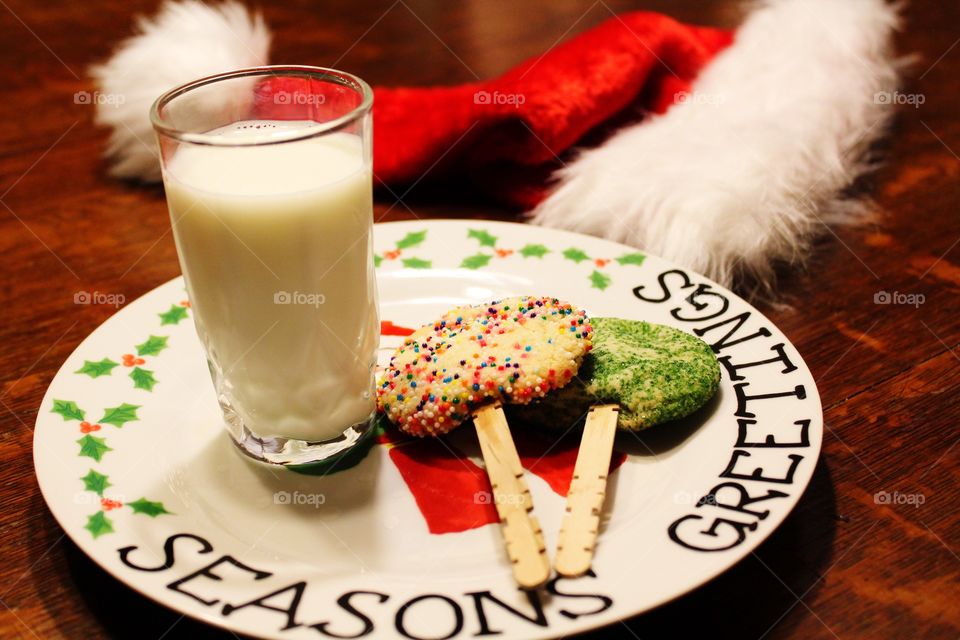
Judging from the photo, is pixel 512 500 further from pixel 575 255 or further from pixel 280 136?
pixel 575 255

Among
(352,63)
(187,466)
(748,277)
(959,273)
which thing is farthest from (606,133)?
(187,466)

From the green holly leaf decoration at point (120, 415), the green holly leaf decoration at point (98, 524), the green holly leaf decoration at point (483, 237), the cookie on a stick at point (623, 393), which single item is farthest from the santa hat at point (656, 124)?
the green holly leaf decoration at point (98, 524)

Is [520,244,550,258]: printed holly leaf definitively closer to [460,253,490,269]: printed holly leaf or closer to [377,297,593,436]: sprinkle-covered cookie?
[460,253,490,269]: printed holly leaf

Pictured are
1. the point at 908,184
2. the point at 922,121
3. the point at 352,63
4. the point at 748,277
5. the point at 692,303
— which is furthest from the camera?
the point at 352,63

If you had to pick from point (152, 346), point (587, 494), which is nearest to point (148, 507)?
point (152, 346)

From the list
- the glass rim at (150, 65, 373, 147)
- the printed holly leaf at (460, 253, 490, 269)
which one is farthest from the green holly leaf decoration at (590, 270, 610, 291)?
the glass rim at (150, 65, 373, 147)

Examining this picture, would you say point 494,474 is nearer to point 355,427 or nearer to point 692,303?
point 355,427

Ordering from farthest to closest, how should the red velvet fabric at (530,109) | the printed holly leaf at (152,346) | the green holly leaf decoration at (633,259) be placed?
the red velvet fabric at (530,109) → the green holly leaf decoration at (633,259) → the printed holly leaf at (152,346)

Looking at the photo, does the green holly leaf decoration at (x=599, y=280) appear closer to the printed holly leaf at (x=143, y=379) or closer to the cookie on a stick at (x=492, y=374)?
the cookie on a stick at (x=492, y=374)
